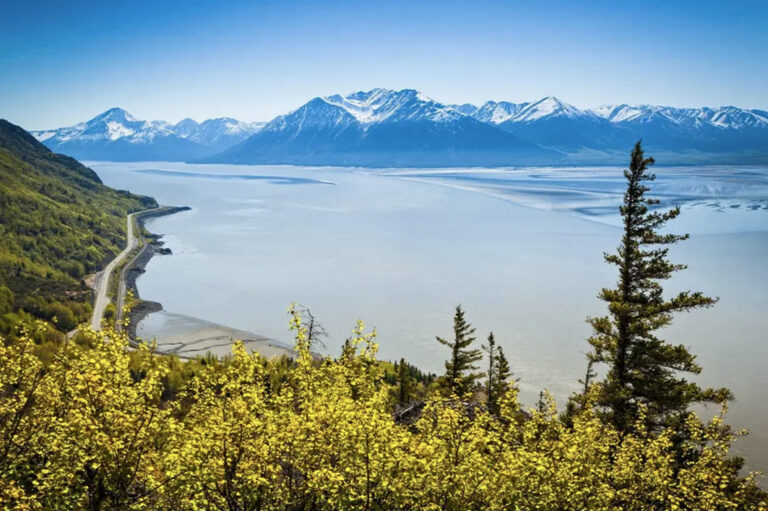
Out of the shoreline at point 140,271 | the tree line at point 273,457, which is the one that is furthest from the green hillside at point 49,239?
the tree line at point 273,457

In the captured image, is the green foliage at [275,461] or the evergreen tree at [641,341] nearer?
the green foliage at [275,461]

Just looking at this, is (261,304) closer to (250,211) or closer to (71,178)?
(250,211)

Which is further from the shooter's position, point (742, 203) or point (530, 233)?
point (742, 203)

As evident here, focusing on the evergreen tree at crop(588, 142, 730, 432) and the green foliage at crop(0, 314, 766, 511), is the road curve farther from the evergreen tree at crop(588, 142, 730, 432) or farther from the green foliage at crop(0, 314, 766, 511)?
the evergreen tree at crop(588, 142, 730, 432)

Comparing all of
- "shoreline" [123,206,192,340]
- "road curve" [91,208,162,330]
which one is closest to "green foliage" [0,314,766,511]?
"shoreline" [123,206,192,340]

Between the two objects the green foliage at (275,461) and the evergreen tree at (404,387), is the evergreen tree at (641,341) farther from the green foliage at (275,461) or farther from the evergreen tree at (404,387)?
the evergreen tree at (404,387)

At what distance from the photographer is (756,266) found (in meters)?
87.8

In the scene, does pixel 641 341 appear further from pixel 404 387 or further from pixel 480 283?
pixel 480 283

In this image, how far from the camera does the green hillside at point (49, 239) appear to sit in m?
77.4

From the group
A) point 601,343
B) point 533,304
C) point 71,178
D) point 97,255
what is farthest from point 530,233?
point 71,178

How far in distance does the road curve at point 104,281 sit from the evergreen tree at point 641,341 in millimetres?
48144

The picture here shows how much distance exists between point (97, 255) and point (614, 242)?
374ft

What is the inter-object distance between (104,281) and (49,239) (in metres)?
27.1

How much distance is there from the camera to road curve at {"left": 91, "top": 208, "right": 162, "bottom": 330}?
76706 mm
